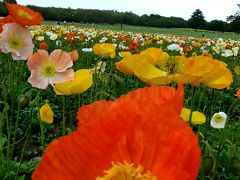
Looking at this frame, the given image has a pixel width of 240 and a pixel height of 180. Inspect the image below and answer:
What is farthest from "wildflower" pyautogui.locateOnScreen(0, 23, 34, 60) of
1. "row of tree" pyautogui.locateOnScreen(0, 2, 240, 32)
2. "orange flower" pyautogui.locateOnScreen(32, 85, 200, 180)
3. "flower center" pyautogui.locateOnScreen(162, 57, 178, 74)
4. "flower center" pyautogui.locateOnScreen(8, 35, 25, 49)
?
"row of tree" pyautogui.locateOnScreen(0, 2, 240, 32)

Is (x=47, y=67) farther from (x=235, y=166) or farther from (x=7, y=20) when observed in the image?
(x=235, y=166)

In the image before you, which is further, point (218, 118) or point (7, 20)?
point (218, 118)

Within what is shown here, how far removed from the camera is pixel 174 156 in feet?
1.25

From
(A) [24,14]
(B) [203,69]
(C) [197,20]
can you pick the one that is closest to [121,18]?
(C) [197,20]

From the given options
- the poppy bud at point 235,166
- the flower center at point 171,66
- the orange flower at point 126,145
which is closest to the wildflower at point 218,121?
the flower center at point 171,66

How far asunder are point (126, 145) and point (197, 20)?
115 feet

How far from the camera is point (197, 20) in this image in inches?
1367

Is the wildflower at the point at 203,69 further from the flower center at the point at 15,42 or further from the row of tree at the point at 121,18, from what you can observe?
the row of tree at the point at 121,18

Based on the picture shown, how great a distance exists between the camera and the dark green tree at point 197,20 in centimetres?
3381

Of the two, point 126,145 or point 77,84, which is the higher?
point 126,145

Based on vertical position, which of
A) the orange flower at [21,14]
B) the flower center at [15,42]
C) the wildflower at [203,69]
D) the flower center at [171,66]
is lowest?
the flower center at [15,42]

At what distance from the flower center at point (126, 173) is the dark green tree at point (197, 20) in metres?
33.9

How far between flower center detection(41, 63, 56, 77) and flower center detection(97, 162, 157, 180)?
4.49 ft

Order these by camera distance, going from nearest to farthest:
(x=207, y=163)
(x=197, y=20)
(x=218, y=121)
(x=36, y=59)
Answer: (x=207, y=163)
(x=36, y=59)
(x=218, y=121)
(x=197, y=20)
